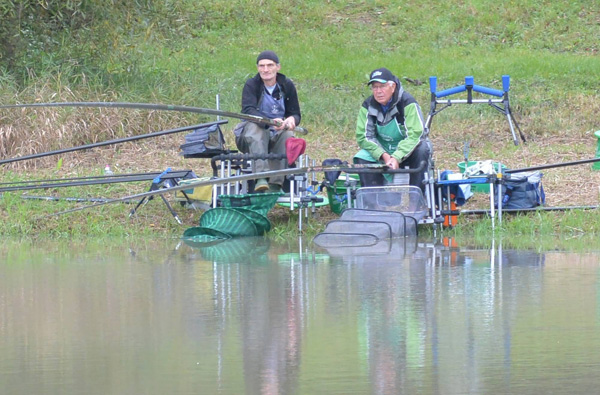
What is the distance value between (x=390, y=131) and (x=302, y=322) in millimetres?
4314

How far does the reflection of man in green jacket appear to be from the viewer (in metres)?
10.4

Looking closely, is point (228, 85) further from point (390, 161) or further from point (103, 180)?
point (390, 161)

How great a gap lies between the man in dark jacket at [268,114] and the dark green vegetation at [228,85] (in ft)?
2.15

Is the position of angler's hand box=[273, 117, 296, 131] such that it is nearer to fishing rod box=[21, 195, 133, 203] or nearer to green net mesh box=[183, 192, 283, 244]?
green net mesh box=[183, 192, 283, 244]

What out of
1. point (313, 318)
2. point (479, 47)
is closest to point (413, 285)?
point (313, 318)

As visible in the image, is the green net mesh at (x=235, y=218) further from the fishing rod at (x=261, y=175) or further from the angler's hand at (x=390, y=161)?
the angler's hand at (x=390, y=161)

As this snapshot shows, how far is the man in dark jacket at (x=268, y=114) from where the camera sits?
1076 cm

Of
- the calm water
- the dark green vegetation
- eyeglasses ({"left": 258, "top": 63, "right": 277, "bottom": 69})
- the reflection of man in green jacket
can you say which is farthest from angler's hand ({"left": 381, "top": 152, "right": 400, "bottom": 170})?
eyeglasses ({"left": 258, "top": 63, "right": 277, "bottom": 69})

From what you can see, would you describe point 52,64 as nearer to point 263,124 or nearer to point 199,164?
point 199,164

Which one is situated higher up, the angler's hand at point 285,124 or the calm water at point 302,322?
the angler's hand at point 285,124

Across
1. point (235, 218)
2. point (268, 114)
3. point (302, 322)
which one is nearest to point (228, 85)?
point (268, 114)

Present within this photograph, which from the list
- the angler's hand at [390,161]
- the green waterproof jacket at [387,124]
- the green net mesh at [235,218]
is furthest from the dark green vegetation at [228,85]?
the green waterproof jacket at [387,124]

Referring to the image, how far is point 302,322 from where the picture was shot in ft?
21.7

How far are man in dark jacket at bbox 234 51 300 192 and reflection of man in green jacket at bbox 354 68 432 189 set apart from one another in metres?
0.74
